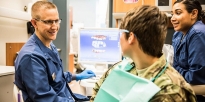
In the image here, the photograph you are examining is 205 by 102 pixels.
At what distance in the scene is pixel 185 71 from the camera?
65.5 inches

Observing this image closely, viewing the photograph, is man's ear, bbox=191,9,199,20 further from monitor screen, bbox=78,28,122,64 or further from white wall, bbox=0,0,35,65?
white wall, bbox=0,0,35,65

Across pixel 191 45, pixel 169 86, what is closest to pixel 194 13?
pixel 191 45

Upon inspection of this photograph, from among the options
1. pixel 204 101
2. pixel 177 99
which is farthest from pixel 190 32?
pixel 177 99

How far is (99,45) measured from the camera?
2.33 metres

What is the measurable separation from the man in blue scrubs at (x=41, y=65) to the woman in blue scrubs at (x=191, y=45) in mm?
938

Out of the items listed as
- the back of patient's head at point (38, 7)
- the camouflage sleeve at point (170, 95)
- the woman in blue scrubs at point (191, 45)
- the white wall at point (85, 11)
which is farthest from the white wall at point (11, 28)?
the white wall at point (85, 11)

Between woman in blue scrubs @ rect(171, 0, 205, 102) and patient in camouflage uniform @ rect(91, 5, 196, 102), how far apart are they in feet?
2.45

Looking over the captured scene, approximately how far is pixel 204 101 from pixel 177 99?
1011mm

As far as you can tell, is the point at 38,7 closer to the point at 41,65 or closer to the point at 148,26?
the point at 41,65

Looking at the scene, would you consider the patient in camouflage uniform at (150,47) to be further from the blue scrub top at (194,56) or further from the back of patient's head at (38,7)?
the back of patient's head at (38,7)

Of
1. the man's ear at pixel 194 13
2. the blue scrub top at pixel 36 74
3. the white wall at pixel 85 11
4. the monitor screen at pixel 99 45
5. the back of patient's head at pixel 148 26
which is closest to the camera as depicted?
the back of patient's head at pixel 148 26

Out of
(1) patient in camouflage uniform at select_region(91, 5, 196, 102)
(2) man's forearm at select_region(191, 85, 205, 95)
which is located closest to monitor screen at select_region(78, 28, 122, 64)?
(2) man's forearm at select_region(191, 85, 205, 95)

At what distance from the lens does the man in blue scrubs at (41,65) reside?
1.40 meters

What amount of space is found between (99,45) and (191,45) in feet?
3.26
